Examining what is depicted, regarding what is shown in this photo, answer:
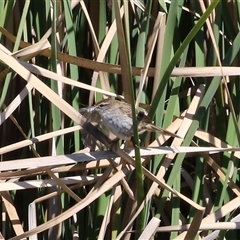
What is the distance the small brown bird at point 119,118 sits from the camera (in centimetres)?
180

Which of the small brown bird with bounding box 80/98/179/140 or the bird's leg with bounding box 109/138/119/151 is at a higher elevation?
the small brown bird with bounding box 80/98/179/140

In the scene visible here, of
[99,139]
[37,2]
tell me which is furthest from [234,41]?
[37,2]

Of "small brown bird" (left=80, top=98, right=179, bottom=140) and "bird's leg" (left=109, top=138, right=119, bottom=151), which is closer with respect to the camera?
"bird's leg" (left=109, top=138, right=119, bottom=151)

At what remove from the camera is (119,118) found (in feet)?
6.60

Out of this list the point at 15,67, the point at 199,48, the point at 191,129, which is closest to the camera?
the point at 15,67

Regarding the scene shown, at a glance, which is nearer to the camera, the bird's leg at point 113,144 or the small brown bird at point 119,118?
the bird's leg at point 113,144

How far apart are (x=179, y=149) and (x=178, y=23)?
1.58ft

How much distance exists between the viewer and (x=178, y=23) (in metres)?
1.92

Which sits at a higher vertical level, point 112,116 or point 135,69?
point 135,69

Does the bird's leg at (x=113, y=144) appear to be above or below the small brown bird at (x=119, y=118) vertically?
below

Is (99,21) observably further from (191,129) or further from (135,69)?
(191,129)

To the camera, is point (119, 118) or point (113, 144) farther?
point (119, 118)

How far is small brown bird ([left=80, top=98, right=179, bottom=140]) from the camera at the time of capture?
1.80 metres

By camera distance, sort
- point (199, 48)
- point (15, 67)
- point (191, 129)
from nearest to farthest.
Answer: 1. point (15, 67)
2. point (191, 129)
3. point (199, 48)
